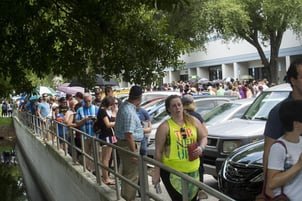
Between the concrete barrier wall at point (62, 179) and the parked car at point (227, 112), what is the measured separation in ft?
9.99

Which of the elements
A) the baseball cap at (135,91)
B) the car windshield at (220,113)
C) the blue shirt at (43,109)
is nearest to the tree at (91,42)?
the baseball cap at (135,91)

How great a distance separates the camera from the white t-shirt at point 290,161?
3.40 m

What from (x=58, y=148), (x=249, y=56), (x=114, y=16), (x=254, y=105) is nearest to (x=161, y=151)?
(x=114, y=16)

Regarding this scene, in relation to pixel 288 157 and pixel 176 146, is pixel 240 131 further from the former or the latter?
pixel 288 157

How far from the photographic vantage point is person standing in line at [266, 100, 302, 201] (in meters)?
3.38

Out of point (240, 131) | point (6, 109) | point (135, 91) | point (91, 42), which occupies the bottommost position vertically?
point (6, 109)

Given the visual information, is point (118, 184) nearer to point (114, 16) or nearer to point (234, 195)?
point (234, 195)

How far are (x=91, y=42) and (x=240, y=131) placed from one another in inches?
130

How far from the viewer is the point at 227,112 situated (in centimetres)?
1173

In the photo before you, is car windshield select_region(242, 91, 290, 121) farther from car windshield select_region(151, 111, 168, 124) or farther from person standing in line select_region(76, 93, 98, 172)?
car windshield select_region(151, 111, 168, 124)

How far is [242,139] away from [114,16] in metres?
3.40

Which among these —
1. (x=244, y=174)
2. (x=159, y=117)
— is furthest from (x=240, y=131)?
(x=159, y=117)

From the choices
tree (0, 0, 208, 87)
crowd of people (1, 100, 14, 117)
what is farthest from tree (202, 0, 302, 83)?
crowd of people (1, 100, 14, 117)

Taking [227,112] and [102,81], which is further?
[102,81]
